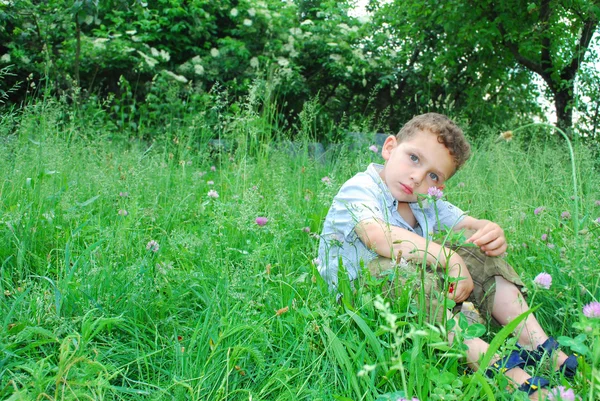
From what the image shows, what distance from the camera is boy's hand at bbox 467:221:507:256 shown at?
68.7 inches

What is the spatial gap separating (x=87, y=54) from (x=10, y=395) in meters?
4.63

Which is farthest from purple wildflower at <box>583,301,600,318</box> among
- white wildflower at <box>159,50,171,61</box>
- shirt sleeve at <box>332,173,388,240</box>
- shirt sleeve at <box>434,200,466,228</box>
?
white wildflower at <box>159,50,171,61</box>

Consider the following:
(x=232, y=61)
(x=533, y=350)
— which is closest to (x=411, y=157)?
(x=533, y=350)

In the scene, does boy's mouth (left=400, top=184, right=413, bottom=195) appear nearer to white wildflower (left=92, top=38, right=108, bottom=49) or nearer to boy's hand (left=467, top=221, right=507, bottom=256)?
boy's hand (left=467, top=221, right=507, bottom=256)

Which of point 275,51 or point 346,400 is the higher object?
point 275,51

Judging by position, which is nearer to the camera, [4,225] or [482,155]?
[4,225]

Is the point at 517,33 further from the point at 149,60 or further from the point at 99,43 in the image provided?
the point at 99,43

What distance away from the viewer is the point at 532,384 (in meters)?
1.31

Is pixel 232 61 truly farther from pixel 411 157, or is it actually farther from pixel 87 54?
pixel 411 157

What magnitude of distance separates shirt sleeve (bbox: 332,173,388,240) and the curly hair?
11.0 inches

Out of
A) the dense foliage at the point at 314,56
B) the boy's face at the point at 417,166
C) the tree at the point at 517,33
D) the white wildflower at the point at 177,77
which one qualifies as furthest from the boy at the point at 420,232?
the white wildflower at the point at 177,77

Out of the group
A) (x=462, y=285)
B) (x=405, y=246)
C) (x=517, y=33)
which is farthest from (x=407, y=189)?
(x=517, y=33)

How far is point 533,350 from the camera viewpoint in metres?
1.53

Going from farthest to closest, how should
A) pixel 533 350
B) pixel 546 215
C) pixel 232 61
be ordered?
1. pixel 232 61
2. pixel 546 215
3. pixel 533 350
